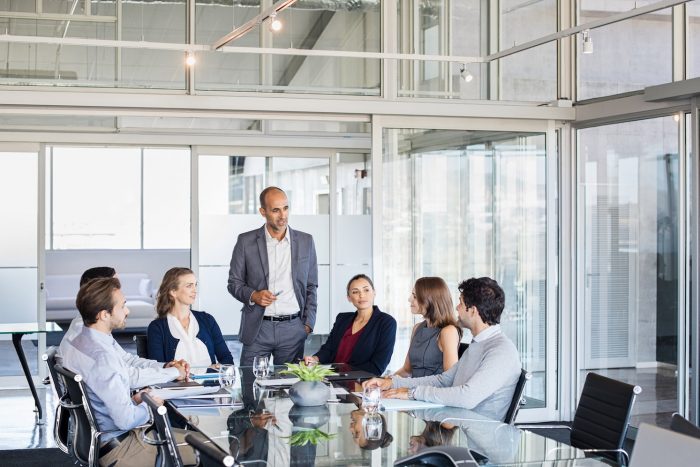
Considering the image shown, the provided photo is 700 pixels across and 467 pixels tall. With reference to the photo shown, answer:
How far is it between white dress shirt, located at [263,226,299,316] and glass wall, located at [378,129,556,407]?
50.9 inches

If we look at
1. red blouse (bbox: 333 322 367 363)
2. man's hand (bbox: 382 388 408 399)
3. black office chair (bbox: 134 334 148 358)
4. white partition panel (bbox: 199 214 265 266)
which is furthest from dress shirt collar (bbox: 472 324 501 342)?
white partition panel (bbox: 199 214 265 266)

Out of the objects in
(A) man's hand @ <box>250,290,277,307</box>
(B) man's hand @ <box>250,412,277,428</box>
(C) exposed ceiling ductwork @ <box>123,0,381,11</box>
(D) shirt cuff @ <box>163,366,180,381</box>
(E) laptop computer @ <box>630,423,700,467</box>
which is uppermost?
(C) exposed ceiling ductwork @ <box>123,0,381,11</box>

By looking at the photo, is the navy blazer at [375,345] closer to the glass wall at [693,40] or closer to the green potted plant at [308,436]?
the green potted plant at [308,436]

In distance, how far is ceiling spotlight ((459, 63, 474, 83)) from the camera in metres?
7.51

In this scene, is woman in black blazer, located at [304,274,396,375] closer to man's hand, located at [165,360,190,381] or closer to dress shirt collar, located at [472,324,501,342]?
man's hand, located at [165,360,190,381]

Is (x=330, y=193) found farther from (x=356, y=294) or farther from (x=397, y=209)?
(x=356, y=294)

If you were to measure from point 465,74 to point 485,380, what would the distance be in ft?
12.4

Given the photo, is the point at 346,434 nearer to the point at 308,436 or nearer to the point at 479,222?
the point at 308,436

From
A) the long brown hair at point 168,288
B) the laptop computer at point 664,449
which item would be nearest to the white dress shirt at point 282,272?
the long brown hair at point 168,288

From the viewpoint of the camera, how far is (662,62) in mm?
7078

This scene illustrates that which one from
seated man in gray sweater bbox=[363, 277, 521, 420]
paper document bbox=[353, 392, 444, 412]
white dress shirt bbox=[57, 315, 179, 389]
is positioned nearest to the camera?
paper document bbox=[353, 392, 444, 412]

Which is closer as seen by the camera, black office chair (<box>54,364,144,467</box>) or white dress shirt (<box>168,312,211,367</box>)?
black office chair (<box>54,364,144,467</box>)

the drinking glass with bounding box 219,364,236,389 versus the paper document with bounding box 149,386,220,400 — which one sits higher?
the drinking glass with bounding box 219,364,236,389

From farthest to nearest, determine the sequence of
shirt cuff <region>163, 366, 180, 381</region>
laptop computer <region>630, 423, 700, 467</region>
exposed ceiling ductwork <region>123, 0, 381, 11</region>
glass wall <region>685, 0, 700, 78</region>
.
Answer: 1. exposed ceiling ductwork <region>123, 0, 381, 11</region>
2. glass wall <region>685, 0, 700, 78</region>
3. shirt cuff <region>163, 366, 180, 381</region>
4. laptop computer <region>630, 423, 700, 467</region>
